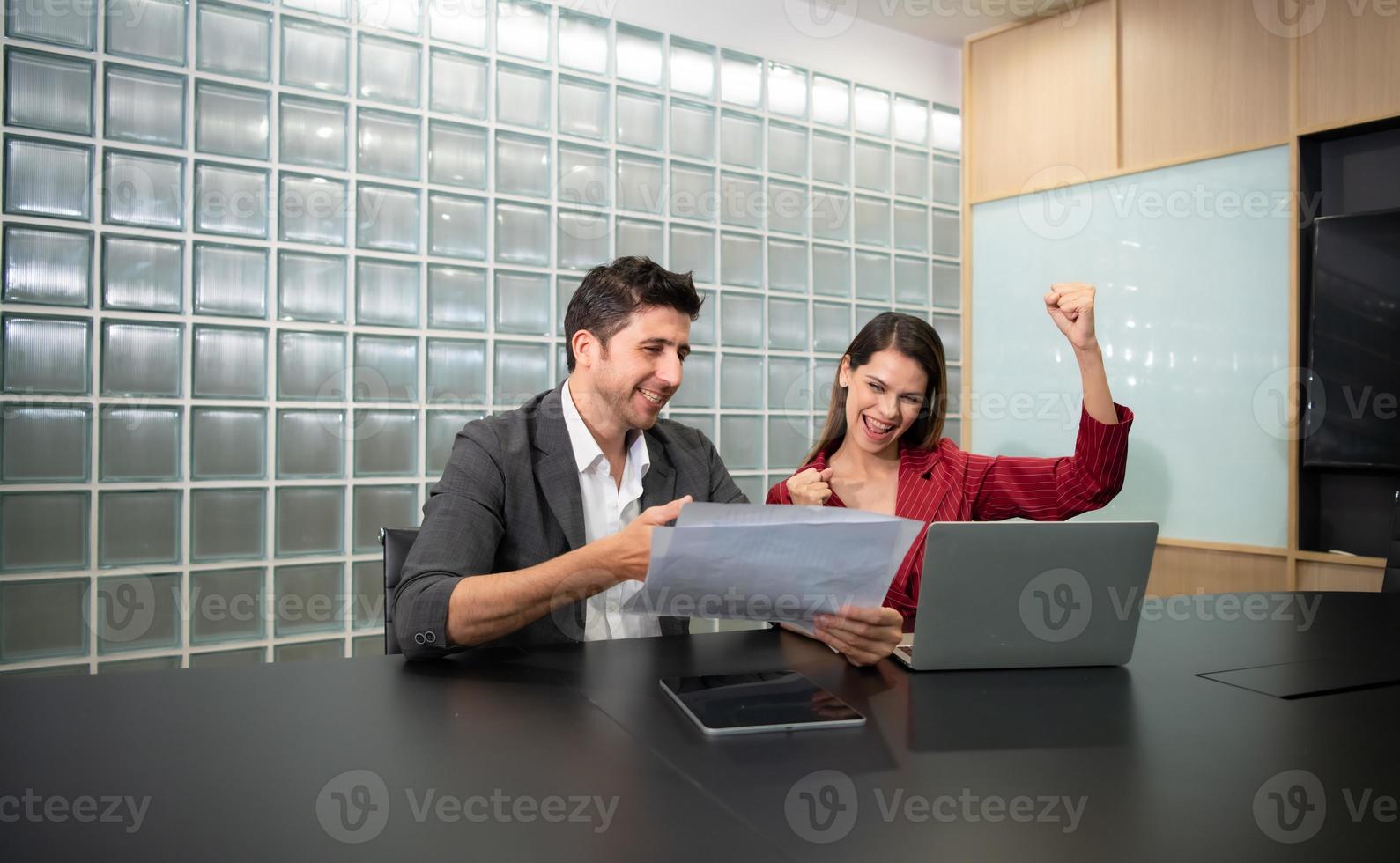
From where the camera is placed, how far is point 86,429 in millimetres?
2547

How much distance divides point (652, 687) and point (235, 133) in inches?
93.3

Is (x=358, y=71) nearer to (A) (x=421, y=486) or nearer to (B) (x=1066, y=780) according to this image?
(A) (x=421, y=486)

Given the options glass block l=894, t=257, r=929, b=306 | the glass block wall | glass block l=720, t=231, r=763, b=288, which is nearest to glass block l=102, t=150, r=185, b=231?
the glass block wall

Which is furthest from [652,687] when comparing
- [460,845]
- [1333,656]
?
[1333,656]

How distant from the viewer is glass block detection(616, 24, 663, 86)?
3375 millimetres

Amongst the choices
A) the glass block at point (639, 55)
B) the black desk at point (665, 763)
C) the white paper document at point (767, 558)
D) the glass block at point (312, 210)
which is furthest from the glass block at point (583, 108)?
the white paper document at point (767, 558)

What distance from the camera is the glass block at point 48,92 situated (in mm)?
2441

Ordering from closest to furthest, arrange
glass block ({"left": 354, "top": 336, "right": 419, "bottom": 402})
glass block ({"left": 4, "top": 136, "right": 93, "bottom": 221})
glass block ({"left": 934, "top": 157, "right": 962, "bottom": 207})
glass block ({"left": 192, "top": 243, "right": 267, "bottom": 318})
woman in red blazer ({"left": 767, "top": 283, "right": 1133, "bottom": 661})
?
1. woman in red blazer ({"left": 767, "top": 283, "right": 1133, "bottom": 661})
2. glass block ({"left": 4, "top": 136, "right": 93, "bottom": 221})
3. glass block ({"left": 192, "top": 243, "right": 267, "bottom": 318})
4. glass block ({"left": 354, "top": 336, "right": 419, "bottom": 402})
5. glass block ({"left": 934, "top": 157, "right": 962, "bottom": 207})

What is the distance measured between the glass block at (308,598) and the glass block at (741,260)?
5.66ft

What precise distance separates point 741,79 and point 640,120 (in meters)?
0.50

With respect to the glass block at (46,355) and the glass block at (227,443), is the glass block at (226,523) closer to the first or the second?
the glass block at (227,443)

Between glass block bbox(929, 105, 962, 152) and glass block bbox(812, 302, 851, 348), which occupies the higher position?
glass block bbox(929, 105, 962, 152)

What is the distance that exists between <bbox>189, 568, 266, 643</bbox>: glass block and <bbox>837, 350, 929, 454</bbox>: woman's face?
1.86 metres

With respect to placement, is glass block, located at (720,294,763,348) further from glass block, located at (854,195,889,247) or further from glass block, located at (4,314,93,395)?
glass block, located at (4,314,93,395)
